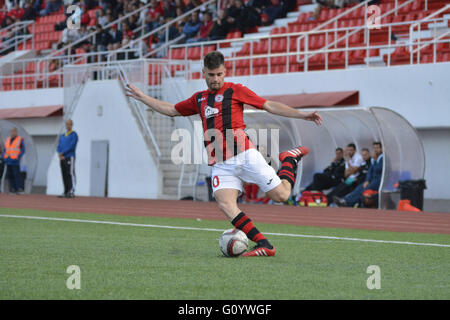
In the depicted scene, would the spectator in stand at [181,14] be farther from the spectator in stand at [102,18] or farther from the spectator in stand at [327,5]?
the spectator in stand at [327,5]

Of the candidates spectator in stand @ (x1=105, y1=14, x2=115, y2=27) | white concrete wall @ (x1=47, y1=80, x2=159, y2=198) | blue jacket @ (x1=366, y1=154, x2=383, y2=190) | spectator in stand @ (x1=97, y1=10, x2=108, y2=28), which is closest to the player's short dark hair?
blue jacket @ (x1=366, y1=154, x2=383, y2=190)

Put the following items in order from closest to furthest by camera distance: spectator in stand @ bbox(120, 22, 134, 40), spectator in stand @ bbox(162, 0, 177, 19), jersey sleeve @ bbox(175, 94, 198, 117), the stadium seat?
jersey sleeve @ bbox(175, 94, 198, 117), the stadium seat, spectator in stand @ bbox(162, 0, 177, 19), spectator in stand @ bbox(120, 22, 134, 40)

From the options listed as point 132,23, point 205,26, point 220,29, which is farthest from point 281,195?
point 132,23

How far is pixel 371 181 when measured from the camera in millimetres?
19594

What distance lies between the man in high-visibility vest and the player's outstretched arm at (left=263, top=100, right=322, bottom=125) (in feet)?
62.4

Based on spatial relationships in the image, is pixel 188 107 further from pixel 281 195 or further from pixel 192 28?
pixel 192 28

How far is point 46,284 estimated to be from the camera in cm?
625

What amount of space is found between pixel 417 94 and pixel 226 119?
12.8 metres

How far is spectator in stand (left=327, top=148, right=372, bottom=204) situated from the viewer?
66.3 ft

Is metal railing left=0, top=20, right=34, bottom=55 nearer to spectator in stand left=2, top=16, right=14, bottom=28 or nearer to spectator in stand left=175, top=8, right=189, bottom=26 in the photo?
spectator in stand left=2, top=16, right=14, bottom=28

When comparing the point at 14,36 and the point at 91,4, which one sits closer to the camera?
the point at 91,4

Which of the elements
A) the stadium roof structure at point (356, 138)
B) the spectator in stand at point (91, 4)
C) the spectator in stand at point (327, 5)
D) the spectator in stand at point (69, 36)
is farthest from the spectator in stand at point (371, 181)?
the spectator in stand at point (91, 4)

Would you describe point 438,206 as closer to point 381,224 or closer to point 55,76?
point 381,224
